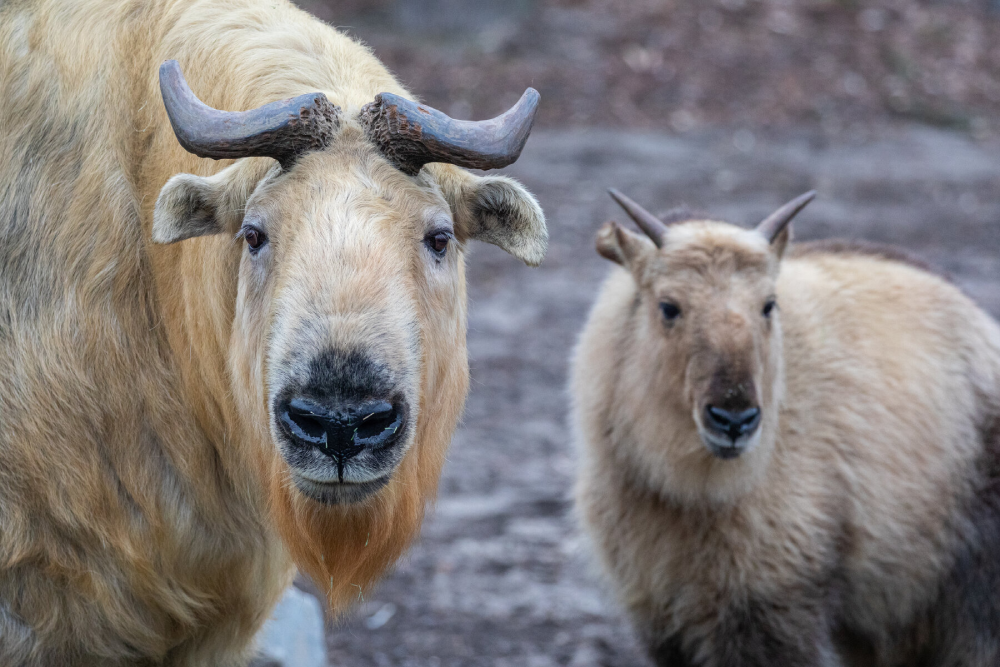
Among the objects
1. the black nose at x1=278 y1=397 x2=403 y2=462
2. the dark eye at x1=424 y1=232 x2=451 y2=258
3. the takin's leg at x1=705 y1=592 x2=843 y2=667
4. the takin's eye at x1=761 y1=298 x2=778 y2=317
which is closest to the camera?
the black nose at x1=278 y1=397 x2=403 y2=462

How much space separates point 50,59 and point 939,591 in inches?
155

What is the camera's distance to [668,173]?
1044 centimetres

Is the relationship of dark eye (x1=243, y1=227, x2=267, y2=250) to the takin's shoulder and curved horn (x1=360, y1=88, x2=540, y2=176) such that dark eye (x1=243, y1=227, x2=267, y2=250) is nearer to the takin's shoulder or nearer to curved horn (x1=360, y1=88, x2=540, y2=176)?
curved horn (x1=360, y1=88, x2=540, y2=176)

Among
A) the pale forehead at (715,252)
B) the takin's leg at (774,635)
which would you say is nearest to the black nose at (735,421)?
the pale forehead at (715,252)

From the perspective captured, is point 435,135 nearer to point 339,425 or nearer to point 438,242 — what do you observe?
point 438,242

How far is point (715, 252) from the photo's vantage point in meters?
4.52

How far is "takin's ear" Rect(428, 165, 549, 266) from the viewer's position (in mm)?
3225

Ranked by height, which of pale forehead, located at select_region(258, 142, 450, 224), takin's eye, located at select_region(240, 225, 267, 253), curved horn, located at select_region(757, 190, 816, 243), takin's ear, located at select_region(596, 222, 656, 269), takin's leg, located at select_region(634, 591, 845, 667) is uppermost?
pale forehead, located at select_region(258, 142, 450, 224)

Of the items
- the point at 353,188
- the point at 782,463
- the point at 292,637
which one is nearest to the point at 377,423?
the point at 353,188

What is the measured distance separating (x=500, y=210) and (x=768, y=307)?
A: 164cm

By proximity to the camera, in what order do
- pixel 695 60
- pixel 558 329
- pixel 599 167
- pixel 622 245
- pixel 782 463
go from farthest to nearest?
pixel 695 60 → pixel 599 167 → pixel 558 329 → pixel 622 245 → pixel 782 463

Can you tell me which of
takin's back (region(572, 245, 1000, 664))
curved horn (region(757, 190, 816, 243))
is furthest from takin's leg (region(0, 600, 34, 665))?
curved horn (region(757, 190, 816, 243))

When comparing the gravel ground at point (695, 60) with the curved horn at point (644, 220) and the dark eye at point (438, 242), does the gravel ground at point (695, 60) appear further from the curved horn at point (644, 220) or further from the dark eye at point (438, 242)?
the dark eye at point (438, 242)

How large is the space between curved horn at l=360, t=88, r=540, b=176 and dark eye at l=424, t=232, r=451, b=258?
0.20m
